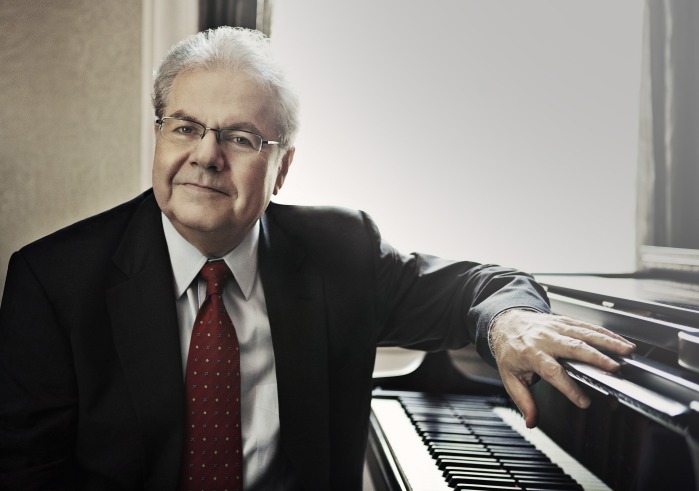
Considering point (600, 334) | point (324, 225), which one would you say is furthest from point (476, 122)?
point (600, 334)

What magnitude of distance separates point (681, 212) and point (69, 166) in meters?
2.02

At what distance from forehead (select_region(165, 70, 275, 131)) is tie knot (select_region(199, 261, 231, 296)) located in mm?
308

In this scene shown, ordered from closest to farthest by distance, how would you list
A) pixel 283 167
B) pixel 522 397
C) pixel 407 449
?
pixel 522 397
pixel 407 449
pixel 283 167

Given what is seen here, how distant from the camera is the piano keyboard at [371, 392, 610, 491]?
115 centimetres

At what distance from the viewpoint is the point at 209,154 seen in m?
1.34

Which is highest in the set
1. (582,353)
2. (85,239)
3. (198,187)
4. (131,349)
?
(198,187)

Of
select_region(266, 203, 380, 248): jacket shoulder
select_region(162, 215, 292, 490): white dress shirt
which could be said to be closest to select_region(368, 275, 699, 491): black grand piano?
select_region(162, 215, 292, 490): white dress shirt

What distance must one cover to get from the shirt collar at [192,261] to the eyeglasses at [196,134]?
0.19 metres

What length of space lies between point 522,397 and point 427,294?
0.61 meters

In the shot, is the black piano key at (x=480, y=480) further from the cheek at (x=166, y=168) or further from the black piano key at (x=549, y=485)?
the cheek at (x=166, y=168)

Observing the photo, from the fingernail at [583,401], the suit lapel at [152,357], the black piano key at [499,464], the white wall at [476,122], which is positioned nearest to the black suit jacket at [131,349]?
the suit lapel at [152,357]

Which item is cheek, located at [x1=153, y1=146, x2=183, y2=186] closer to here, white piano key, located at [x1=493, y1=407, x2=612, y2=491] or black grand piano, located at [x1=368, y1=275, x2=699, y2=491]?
black grand piano, located at [x1=368, y1=275, x2=699, y2=491]

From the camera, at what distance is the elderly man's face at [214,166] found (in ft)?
4.40

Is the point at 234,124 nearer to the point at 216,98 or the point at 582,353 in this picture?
the point at 216,98
